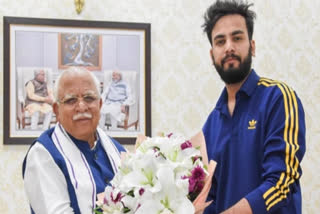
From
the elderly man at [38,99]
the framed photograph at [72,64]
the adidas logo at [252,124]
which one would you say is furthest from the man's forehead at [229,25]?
the elderly man at [38,99]

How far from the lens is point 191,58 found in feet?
11.9

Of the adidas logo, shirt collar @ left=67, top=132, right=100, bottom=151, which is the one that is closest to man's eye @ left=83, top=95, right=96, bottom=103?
shirt collar @ left=67, top=132, right=100, bottom=151

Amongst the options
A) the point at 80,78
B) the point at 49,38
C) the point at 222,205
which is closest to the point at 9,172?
the point at 49,38

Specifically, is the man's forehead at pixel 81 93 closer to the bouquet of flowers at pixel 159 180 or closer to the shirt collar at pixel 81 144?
the shirt collar at pixel 81 144

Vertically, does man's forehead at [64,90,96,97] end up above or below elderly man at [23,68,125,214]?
above

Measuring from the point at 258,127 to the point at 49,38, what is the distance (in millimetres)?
2006

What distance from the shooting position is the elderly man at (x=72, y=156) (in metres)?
2.07

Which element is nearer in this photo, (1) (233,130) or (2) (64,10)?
(1) (233,130)

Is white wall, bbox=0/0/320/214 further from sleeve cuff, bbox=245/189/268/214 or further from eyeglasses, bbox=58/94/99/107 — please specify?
sleeve cuff, bbox=245/189/268/214

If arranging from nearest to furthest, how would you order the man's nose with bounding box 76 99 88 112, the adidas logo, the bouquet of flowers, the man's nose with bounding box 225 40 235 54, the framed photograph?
the bouquet of flowers
the adidas logo
the man's nose with bounding box 225 40 235 54
the man's nose with bounding box 76 99 88 112
the framed photograph

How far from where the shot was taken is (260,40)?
3719 millimetres

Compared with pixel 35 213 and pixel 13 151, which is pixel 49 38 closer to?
pixel 13 151

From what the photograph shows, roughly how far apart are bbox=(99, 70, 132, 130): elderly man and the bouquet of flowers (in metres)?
1.92

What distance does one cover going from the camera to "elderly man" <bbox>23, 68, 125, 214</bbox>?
207 cm
